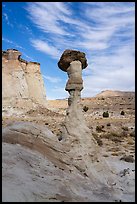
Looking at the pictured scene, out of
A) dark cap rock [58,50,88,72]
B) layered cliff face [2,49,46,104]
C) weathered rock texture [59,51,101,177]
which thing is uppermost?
layered cliff face [2,49,46,104]

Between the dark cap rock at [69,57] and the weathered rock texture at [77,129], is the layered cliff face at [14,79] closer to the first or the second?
the dark cap rock at [69,57]

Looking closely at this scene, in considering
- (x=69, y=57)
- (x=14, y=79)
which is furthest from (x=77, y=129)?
(x=14, y=79)

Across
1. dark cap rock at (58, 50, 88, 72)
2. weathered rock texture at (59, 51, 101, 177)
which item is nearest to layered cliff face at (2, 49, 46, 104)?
dark cap rock at (58, 50, 88, 72)

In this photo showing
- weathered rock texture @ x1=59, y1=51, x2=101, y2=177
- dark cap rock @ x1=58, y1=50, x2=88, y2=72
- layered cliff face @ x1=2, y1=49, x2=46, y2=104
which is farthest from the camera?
layered cliff face @ x1=2, y1=49, x2=46, y2=104

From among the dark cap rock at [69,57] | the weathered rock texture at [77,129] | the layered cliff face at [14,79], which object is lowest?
the weathered rock texture at [77,129]

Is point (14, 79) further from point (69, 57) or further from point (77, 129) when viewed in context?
point (77, 129)

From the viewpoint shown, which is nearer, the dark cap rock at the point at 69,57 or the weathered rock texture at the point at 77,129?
the weathered rock texture at the point at 77,129

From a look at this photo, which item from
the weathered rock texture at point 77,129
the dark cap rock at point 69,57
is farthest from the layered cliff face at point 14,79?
the weathered rock texture at point 77,129

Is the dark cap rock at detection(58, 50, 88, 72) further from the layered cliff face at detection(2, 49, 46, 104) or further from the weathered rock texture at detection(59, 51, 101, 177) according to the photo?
the layered cliff face at detection(2, 49, 46, 104)

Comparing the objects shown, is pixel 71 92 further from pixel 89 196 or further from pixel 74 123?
pixel 89 196

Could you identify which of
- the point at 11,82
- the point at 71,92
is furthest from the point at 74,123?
the point at 11,82

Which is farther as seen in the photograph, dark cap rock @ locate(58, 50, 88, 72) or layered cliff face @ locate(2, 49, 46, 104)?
layered cliff face @ locate(2, 49, 46, 104)

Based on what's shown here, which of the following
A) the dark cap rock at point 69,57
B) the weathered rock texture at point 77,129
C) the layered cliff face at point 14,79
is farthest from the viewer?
the layered cliff face at point 14,79

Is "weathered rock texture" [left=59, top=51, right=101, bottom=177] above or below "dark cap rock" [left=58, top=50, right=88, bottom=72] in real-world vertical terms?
below
